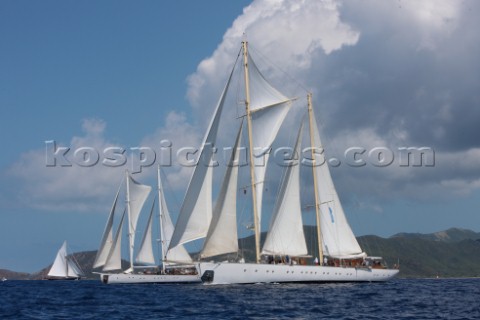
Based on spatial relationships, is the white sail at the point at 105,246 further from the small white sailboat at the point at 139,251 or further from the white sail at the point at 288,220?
the white sail at the point at 288,220

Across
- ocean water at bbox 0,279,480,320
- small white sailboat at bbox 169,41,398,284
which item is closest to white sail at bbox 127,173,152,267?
small white sailboat at bbox 169,41,398,284

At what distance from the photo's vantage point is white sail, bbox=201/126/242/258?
2581 inches

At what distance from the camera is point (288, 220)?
7306cm

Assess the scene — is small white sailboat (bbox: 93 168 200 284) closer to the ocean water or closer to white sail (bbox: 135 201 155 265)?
white sail (bbox: 135 201 155 265)

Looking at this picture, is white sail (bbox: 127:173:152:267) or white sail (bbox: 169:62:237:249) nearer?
white sail (bbox: 169:62:237:249)

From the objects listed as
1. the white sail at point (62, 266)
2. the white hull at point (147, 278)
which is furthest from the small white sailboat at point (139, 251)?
the white sail at point (62, 266)

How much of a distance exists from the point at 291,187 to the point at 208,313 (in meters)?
30.6

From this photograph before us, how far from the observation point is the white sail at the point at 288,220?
72250 mm

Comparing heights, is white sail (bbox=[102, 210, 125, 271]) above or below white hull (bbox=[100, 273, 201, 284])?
above

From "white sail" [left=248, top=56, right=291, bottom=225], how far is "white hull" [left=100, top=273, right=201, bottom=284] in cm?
3301

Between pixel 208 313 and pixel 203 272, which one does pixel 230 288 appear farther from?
pixel 208 313

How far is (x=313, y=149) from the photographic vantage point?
77.7 m

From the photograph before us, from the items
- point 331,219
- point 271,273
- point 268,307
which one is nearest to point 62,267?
point 331,219

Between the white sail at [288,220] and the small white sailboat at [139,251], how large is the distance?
103 feet
